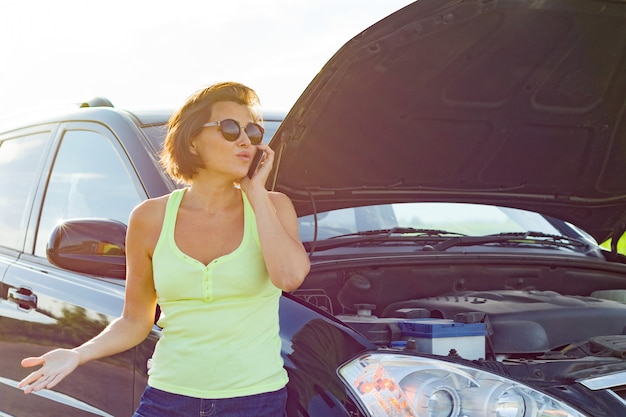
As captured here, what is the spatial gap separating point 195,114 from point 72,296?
119 cm

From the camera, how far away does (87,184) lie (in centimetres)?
366

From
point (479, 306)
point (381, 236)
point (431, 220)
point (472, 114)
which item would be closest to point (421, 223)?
point (431, 220)

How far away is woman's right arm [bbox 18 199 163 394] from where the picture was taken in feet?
7.64

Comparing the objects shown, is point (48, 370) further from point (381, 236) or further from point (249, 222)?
point (381, 236)

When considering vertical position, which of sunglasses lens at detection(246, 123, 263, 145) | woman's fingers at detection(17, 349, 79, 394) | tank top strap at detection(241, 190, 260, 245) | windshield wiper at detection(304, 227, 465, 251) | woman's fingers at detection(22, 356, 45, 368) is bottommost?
woman's fingers at detection(17, 349, 79, 394)

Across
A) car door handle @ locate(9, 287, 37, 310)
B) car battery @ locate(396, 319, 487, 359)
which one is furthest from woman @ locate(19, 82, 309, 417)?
car door handle @ locate(9, 287, 37, 310)

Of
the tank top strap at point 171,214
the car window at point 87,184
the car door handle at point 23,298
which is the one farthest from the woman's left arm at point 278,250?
the car door handle at point 23,298

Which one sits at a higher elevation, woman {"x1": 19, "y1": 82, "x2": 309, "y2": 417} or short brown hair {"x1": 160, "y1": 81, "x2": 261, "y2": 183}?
short brown hair {"x1": 160, "y1": 81, "x2": 261, "y2": 183}

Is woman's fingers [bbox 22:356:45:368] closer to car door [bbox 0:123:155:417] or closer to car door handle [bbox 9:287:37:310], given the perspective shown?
car door [bbox 0:123:155:417]

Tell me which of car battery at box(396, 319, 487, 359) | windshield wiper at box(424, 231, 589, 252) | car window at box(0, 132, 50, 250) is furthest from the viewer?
car window at box(0, 132, 50, 250)

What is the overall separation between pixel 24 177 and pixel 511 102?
7.79ft

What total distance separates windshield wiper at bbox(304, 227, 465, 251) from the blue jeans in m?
1.17

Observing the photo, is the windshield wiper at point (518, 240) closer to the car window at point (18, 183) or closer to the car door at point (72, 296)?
the car door at point (72, 296)

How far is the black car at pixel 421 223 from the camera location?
247 centimetres
